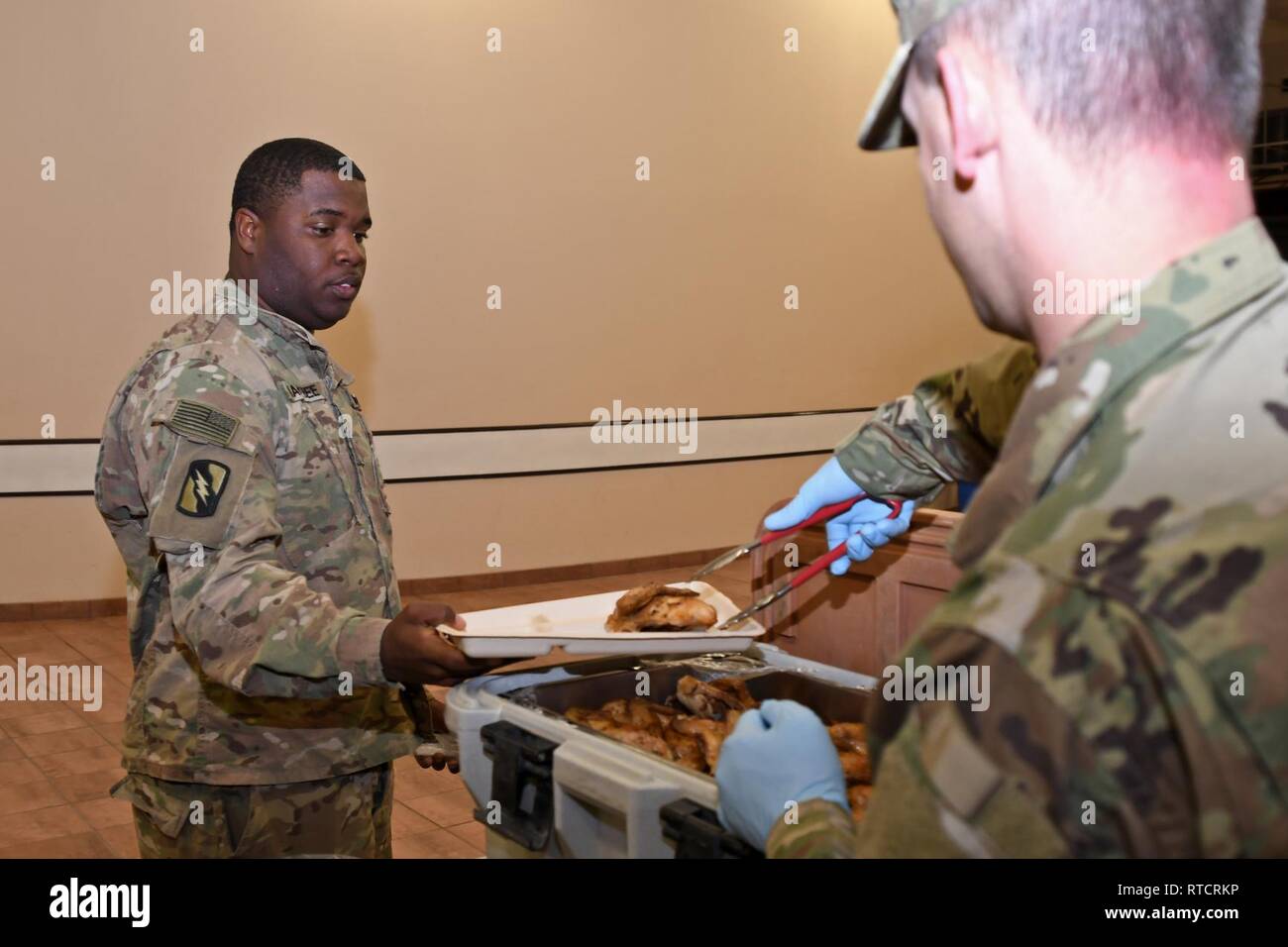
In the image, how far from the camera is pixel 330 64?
5.75 metres

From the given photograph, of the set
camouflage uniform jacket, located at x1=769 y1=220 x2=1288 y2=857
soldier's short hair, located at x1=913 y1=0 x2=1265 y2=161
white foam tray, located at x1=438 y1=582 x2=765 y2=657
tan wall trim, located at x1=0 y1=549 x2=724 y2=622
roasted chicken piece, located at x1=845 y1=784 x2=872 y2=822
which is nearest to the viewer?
camouflage uniform jacket, located at x1=769 y1=220 x2=1288 y2=857

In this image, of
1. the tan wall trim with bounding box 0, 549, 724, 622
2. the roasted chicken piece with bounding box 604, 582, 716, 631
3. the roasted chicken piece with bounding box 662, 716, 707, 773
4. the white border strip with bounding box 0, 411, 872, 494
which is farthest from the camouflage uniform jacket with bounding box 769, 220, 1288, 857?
the white border strip with bounding box 0, 411, 872, 494

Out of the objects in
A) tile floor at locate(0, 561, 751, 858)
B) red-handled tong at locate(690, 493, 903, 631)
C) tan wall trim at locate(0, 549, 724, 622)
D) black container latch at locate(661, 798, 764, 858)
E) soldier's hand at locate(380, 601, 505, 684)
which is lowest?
tile floor at locate(0, 561, 751, 858)

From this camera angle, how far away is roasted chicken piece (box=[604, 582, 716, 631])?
5.67ft

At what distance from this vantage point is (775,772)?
3.53 feet

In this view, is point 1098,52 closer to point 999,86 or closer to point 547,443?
point 999,86

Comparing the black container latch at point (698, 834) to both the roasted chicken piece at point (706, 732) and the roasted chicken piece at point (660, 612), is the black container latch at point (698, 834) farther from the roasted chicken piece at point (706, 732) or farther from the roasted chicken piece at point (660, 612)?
the roasted chicken piece at point (660, 612)

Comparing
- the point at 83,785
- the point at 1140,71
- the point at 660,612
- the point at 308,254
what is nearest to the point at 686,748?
the point at 660,612

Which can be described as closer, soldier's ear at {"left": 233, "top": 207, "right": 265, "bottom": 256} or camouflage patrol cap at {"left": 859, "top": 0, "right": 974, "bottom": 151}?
camouflage patrol cap at {"left": 859, "top": 0, "right": 974, "bottom": 151}

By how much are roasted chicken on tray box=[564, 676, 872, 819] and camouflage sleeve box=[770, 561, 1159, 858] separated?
2.06 ft

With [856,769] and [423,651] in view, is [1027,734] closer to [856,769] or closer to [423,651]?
[856,769]

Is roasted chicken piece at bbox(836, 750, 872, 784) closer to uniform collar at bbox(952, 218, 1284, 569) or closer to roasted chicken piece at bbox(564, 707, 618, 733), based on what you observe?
roasted chicken piece at bbox(564, 707, 618, 733)
